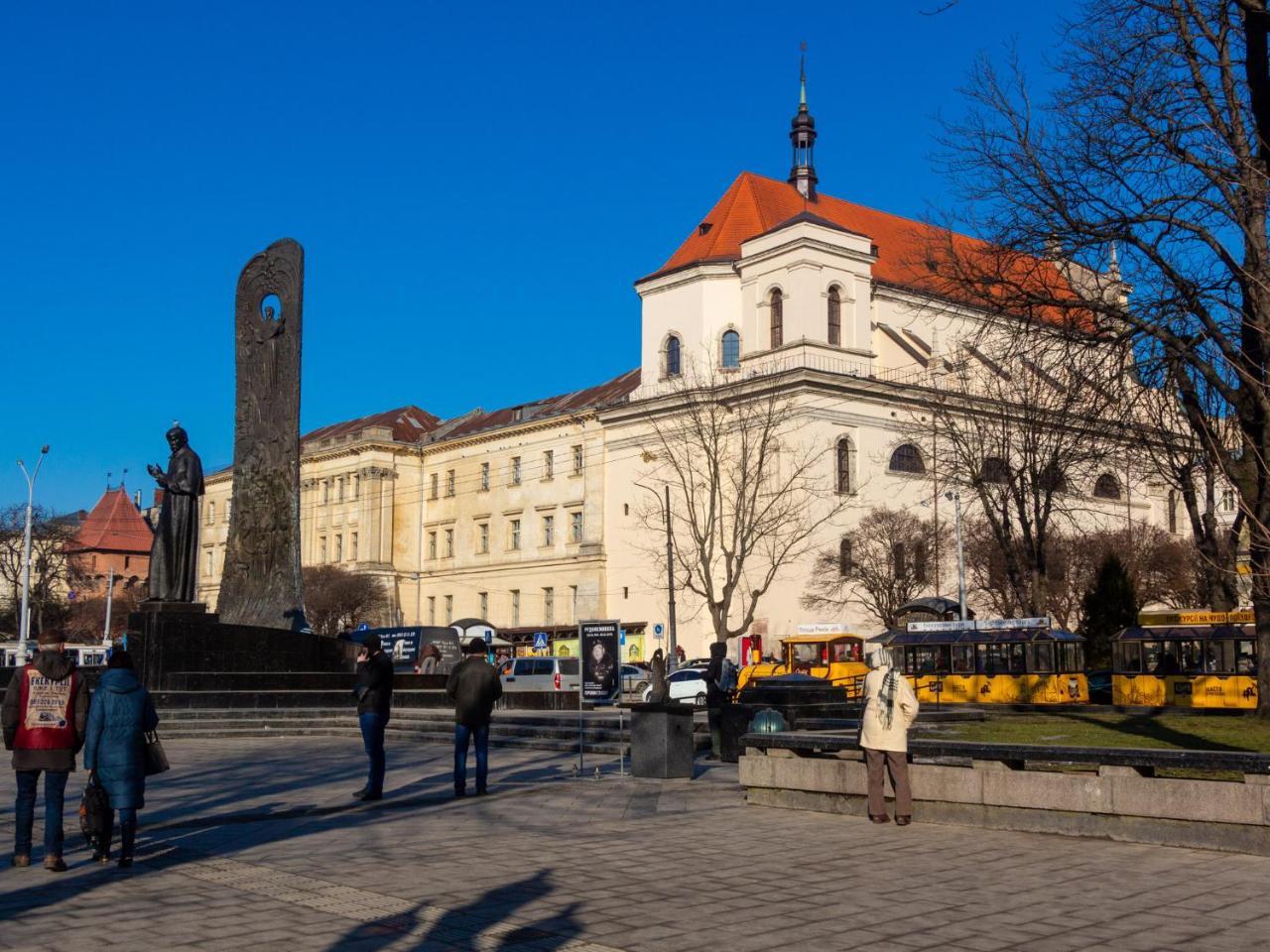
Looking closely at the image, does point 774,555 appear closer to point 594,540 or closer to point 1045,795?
point 594,540

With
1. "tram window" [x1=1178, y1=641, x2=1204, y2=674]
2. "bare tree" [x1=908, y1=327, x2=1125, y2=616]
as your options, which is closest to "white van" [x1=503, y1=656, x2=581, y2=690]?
"bare tree" [x1=908, y1=327, x2=1125, y2=616]

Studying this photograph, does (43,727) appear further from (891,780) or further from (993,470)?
(993,470)

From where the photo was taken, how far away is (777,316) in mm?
67625

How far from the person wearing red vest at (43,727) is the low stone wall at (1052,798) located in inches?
252

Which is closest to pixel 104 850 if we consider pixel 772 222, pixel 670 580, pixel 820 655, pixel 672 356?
pixel 820 655

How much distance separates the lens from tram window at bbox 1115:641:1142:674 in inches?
1469

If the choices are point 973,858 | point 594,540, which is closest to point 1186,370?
point 973,858

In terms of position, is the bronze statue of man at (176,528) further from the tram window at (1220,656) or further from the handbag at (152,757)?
the tram window at (1220,656)

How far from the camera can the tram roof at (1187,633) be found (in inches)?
1385

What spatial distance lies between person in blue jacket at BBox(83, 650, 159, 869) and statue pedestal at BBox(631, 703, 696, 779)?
23.7 ft

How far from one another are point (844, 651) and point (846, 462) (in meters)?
20.3

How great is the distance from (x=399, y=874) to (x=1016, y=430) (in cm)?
3828

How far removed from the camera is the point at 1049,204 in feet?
65.5

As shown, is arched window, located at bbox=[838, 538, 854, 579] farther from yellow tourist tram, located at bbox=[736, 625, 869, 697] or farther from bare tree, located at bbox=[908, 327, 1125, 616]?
yellow tourist tram, located at bbox=[736, 625, 869, 697]
